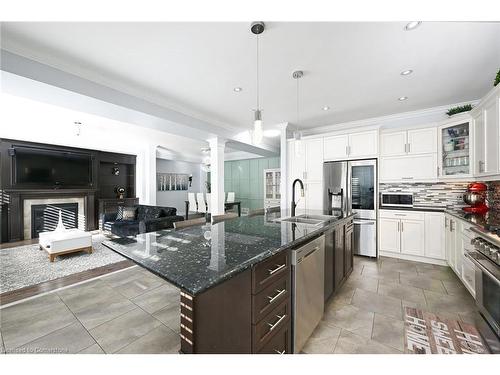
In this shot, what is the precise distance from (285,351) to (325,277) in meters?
0.78

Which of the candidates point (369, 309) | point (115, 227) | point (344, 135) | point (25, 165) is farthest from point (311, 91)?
point (25, 165)

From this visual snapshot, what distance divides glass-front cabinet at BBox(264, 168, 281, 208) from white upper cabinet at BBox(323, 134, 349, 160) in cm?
361

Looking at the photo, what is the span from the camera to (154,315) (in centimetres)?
197

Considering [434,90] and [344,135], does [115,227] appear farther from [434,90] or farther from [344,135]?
[434,90]

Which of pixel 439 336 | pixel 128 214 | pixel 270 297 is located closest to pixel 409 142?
pixel 439 336

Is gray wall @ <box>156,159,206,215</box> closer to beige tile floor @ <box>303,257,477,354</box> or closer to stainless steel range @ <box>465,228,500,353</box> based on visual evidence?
beige tile floor @ <box>303,257,477,354</box>

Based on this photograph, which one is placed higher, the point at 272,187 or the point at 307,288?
the point at 272,187

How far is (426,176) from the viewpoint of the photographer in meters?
3.35

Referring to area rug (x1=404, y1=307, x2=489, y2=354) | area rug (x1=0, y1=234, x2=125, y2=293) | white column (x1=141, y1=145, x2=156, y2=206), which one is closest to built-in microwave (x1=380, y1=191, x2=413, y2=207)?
area rug (x1=404, y1=307, x2=489, y2=354)

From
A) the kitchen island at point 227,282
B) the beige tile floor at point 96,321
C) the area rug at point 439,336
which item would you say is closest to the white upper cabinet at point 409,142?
the area rug at point 439,336

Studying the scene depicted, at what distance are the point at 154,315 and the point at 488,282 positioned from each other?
9.50ft

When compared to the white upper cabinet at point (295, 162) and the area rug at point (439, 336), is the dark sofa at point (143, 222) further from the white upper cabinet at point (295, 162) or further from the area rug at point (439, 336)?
the area rug at point (439, 336)

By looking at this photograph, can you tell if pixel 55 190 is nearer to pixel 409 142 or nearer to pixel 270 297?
pixel 270 297
